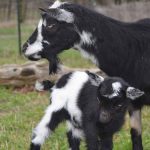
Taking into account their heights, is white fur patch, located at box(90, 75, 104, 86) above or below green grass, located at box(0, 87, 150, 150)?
above

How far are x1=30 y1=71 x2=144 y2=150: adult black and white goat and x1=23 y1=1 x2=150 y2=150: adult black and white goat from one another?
1.38ft

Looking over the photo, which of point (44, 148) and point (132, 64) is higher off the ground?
point (132, 64)

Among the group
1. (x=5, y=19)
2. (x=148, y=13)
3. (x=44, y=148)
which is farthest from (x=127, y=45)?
(x=5, y=19)

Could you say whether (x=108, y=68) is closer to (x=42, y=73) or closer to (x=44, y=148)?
(x=44, y=148)

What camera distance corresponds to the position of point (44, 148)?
5844 millimetres

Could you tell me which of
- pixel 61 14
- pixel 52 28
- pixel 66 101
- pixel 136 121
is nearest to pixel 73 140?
pixel 66 101

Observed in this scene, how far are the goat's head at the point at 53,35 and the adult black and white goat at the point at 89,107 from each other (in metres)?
0.41

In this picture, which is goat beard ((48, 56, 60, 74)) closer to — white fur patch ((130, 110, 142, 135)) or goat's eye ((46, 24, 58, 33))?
goat's eye ((46, 24, 58, 33))

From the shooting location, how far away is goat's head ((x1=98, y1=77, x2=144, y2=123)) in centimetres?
446

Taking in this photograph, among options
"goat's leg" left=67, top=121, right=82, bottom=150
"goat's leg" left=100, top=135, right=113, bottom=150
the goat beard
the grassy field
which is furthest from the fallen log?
"goat's leg" left=100, top=135, right=113, bottom=150

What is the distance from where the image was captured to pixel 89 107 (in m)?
4.69

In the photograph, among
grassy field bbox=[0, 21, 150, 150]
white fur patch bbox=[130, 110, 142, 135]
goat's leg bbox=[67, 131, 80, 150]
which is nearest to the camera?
goat's leg bbox=[67, 131, 80, 150]

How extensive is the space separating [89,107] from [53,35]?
2.90 feet

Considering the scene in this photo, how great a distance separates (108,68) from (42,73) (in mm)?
3856
